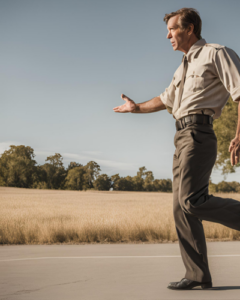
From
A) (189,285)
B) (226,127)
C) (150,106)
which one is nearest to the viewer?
(189,285)

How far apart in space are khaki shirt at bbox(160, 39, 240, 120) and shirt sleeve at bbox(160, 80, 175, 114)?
0.94 feet

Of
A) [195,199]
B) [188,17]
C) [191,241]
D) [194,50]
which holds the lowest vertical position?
[191,241]

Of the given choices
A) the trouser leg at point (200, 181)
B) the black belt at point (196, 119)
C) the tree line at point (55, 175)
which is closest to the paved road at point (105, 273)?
the trouser leg at point (200, 181)

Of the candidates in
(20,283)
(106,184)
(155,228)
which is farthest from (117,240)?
(106,184)

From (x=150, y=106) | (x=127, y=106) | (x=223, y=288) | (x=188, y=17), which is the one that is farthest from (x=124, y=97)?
(x=223, y=288)

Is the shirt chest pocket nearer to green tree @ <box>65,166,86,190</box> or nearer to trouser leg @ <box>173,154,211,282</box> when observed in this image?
trouser leg @ <box>173,154,211,282</box>

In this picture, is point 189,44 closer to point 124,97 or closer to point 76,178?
point 124,97

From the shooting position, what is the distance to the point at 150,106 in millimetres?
3436

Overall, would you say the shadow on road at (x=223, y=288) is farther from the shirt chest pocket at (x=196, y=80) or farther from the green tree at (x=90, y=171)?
the green tree at (x=90, y=171)

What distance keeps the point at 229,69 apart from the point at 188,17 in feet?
1.89

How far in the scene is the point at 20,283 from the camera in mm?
3197

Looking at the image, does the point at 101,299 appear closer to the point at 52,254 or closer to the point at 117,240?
the point at 52,254

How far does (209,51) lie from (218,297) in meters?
1.70

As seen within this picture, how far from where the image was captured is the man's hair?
301cm
